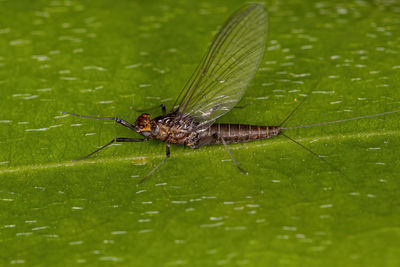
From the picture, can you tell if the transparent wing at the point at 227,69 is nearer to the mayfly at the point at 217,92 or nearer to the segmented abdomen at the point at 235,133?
the mayfly at the point at 217,92

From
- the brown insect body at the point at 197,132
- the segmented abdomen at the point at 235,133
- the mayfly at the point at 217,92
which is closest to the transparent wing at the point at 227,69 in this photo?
the mayfly at the point at 217,92

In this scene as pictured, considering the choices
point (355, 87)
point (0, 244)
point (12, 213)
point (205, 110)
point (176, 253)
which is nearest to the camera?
point (176, 253)

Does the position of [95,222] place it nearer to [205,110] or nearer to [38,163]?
[38,163]

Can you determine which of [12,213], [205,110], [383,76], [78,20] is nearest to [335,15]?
[383,76]

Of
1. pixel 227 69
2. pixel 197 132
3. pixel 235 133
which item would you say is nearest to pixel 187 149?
pixel 197 132

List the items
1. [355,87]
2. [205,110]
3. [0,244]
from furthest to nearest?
[205,110], [355,87], [0,244]

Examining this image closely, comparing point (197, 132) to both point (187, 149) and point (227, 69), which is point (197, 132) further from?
point (227, 69)
